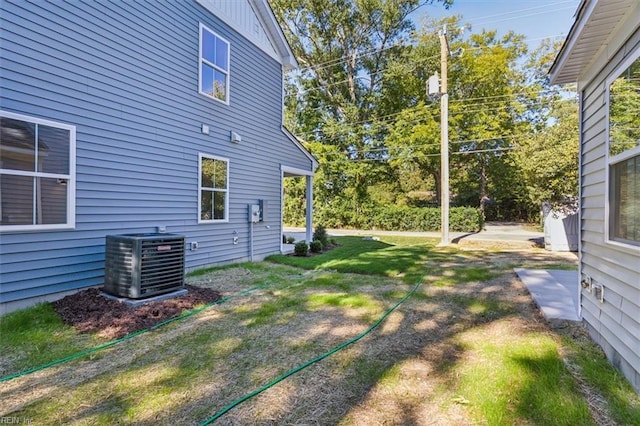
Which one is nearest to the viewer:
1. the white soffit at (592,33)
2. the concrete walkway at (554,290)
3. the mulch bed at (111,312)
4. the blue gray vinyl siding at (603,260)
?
the blue gray vinyl siding at (603,260)

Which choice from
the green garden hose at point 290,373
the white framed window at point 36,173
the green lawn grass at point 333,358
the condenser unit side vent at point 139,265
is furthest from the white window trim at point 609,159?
the white framed window at point 36,173

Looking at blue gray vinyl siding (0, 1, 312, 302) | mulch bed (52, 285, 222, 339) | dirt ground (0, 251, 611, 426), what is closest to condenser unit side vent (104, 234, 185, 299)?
mulch bed (52, 285, 222, 339)

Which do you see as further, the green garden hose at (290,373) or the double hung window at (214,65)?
the double hung window at (214,65)

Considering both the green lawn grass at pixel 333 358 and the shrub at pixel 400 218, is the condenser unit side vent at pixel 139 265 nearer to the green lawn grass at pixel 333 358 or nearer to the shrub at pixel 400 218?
the green lawn grass at pixel 333 358

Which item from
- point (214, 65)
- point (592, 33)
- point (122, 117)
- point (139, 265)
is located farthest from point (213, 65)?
point (592, 33)

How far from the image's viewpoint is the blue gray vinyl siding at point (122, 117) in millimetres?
3807

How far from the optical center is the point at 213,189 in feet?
21.7

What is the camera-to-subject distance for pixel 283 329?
3576 millimetres

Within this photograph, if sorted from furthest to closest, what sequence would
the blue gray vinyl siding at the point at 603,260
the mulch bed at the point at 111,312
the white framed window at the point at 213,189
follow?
1. the white framed window at the point at 213,189
2. the mulch bed at the point at 111,312
3. the blue gray vinyl siding at the point at 603,260

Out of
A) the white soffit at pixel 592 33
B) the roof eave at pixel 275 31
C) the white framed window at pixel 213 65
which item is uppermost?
the roof eave at pixel 275 31

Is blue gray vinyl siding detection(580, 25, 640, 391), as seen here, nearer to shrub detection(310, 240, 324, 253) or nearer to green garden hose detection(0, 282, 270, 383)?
green garden hose detection(0, 282, 270, 383)

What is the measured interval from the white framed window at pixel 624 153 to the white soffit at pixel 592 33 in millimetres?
313

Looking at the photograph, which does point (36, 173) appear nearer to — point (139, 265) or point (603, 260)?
point (139, 265)

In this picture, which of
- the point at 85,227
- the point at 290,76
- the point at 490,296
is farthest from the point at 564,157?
the point at 290,76
